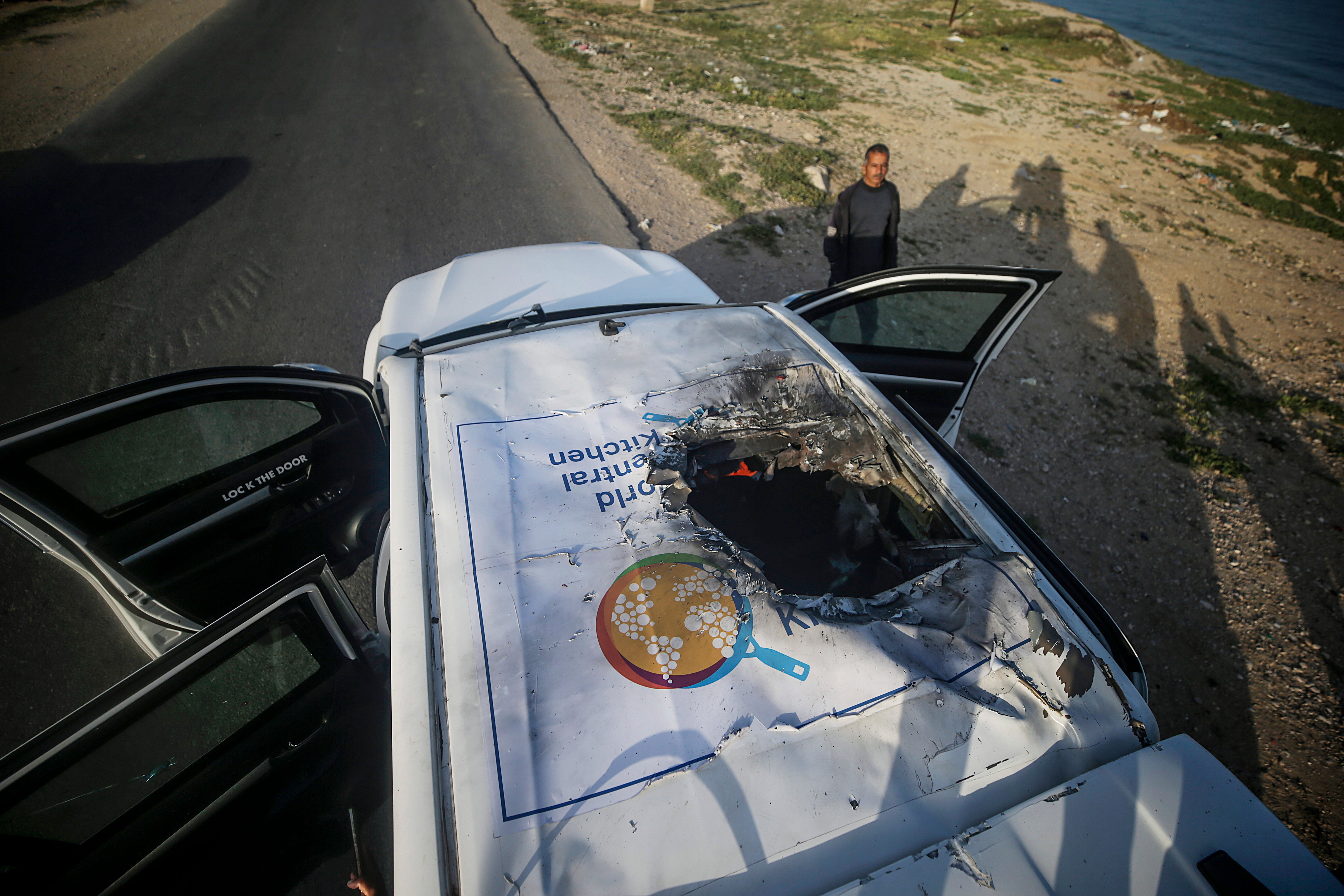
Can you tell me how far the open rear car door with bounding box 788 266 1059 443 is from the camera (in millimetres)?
2785

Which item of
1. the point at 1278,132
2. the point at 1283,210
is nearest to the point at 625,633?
the point at 1283,210

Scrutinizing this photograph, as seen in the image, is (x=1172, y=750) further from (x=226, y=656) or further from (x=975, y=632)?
(x=226, y=656)

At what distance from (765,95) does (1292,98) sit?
16006mm

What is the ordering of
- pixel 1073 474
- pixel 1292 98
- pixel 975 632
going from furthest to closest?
pixel 1292 98, pixel 1073 474, pixel 975 632

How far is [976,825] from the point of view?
1.14 metres

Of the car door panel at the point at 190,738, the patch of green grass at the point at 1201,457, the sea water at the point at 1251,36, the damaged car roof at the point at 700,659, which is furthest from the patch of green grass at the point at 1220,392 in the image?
the sea water at the point at 1251,36

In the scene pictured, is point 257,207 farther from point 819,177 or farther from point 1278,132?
point 1278,132

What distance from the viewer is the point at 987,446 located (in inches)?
170

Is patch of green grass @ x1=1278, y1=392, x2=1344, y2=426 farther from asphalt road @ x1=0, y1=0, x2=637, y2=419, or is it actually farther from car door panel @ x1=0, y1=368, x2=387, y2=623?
car door panel @ x1=0, y1=368, x2=387, y2=623

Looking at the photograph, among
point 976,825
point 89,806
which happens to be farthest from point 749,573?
point 89,806

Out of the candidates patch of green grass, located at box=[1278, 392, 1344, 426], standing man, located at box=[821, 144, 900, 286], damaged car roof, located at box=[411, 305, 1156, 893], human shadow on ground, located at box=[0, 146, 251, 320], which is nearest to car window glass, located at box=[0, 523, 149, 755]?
damaged car roof, located at box=[411, 305, 1156, 893]

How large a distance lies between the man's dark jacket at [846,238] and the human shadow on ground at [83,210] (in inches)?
250

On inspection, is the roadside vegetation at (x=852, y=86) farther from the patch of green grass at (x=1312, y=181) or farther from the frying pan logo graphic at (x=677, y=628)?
the frying pan logo graphic at (x=677, y=628)

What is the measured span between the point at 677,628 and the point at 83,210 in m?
7.86
